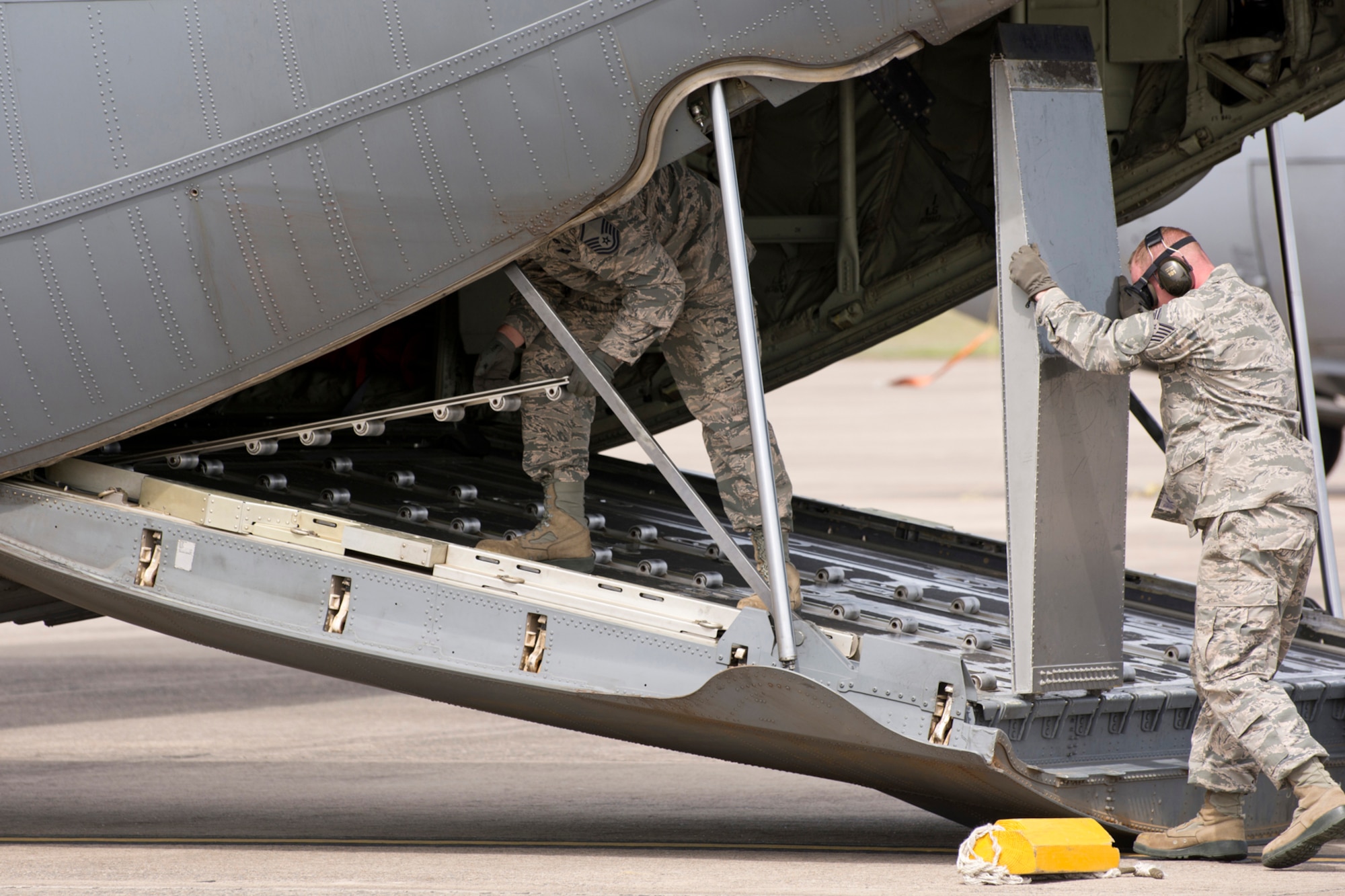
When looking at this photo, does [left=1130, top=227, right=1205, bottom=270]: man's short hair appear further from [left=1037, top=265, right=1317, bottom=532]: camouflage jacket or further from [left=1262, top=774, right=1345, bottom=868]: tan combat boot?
[left=1262, top=774, right=1345, bottom=868]: tan combat boot

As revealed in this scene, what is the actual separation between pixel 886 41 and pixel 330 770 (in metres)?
5.01

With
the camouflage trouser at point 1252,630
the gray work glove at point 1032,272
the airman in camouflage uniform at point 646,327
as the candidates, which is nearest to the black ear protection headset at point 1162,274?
the gray work glove at point 1032,272

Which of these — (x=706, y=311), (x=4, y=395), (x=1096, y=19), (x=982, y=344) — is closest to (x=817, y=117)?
(x=1096, y=19)

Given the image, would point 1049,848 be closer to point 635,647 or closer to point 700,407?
point 635,647

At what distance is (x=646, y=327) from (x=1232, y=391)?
2105mm

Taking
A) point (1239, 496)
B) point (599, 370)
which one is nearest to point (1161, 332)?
point (1239, 496)

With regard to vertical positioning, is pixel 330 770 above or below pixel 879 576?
below

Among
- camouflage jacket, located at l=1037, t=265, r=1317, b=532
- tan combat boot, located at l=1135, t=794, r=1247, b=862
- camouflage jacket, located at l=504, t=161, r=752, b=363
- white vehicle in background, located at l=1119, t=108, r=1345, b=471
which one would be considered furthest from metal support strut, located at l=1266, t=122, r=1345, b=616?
white vehicle in background, located at l=1119, t=108, r=1345, b=471

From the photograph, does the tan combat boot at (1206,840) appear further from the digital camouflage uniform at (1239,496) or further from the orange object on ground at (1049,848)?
the orange object on ground at (1049,848)

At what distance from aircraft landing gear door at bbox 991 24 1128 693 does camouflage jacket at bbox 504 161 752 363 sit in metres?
1.09

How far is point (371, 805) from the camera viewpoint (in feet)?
26.6

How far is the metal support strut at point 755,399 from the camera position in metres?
5.79

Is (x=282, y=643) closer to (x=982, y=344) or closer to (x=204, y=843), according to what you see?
(x=204, y=843)

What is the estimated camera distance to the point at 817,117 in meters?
8.99
